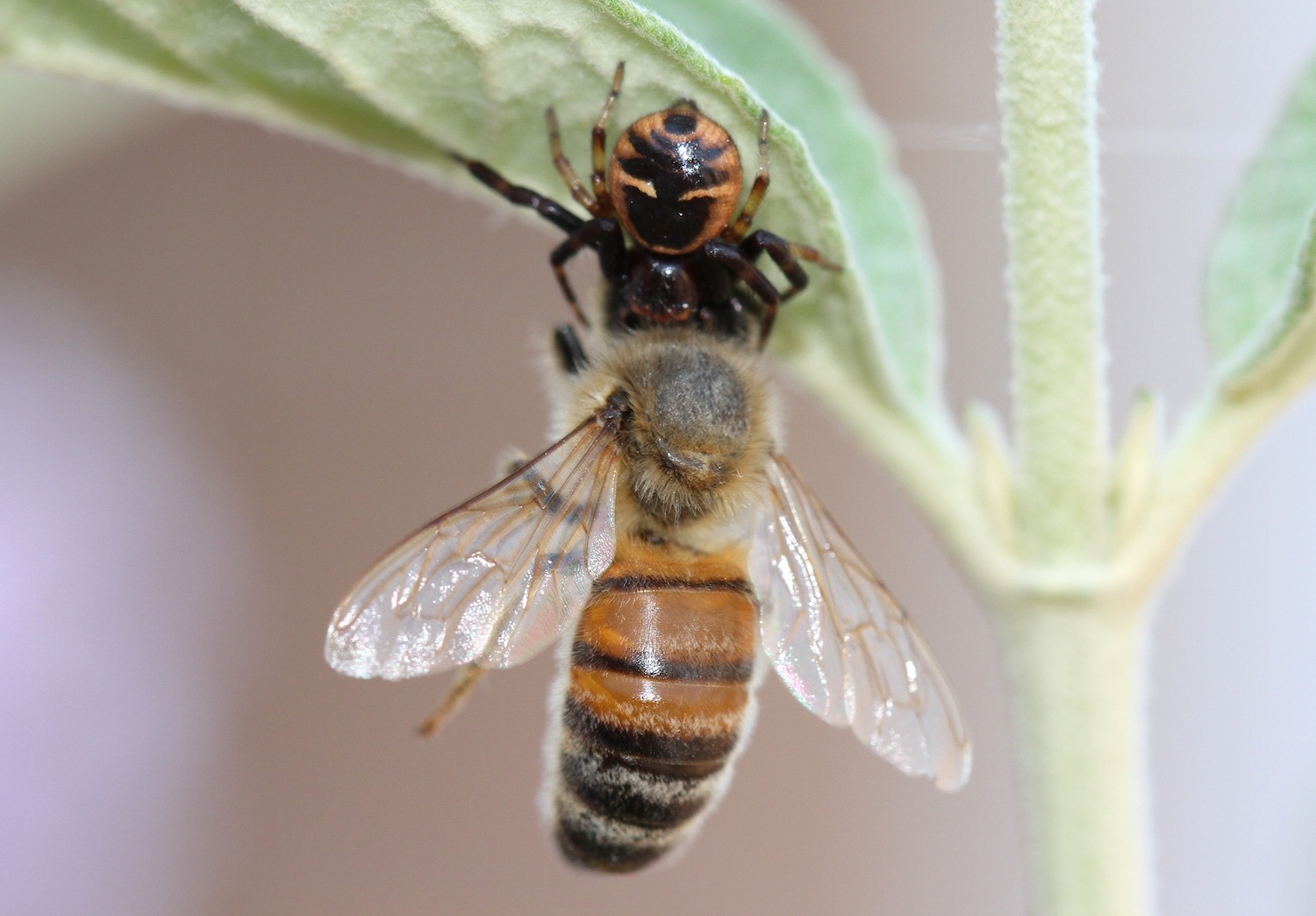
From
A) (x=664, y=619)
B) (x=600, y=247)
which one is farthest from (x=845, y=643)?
(x=600, y=247)

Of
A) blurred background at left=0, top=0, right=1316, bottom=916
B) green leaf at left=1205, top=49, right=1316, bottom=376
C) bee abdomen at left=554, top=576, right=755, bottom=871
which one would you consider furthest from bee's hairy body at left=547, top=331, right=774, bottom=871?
blurred background at left=0, top=0, right=1316, bottom=916

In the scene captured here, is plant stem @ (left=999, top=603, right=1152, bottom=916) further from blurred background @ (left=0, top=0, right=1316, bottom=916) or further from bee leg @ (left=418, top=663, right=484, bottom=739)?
blurred background @ (left=0, top=0, right=1316, bottom=916)

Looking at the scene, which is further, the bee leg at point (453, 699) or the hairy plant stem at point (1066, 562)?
the bee leg at point (453, 699)

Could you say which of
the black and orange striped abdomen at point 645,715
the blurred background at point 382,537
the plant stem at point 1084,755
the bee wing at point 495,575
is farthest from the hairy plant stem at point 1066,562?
the blurred background at point 382,537

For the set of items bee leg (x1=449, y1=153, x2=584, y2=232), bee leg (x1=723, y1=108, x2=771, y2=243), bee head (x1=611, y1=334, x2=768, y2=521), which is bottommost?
bee head (x1=611, y1=334, x2=768, y2=521)

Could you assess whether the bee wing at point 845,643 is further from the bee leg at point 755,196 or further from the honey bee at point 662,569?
the bee leg at point 755,196

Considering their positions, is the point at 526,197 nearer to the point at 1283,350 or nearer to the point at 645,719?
the point at 645,719

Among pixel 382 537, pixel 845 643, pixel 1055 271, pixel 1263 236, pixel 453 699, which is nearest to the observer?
pixel 1055 271
